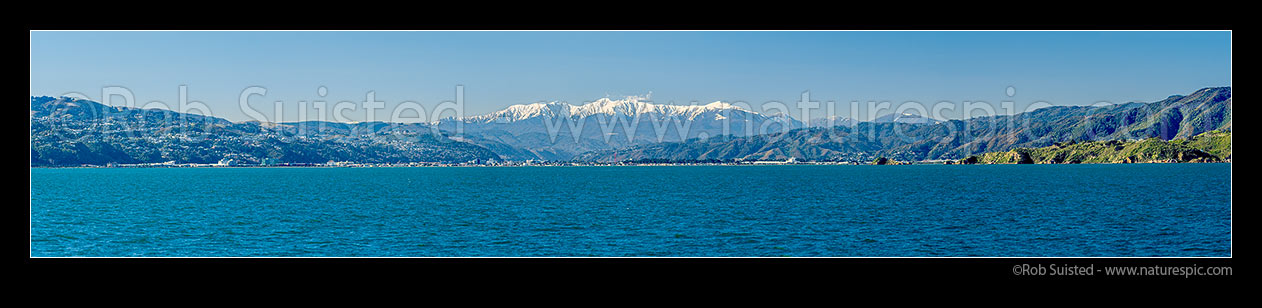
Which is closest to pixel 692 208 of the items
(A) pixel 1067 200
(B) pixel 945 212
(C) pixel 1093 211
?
(B) pixel 945 212

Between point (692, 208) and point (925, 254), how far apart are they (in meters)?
31.3
